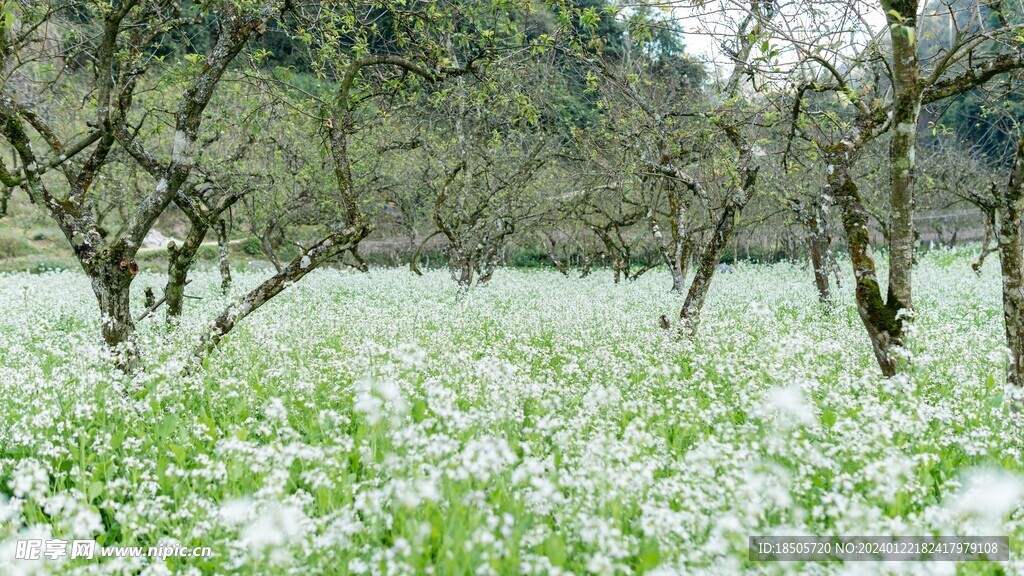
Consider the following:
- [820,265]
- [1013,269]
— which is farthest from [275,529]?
[820,265]

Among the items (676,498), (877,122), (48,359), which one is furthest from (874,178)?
(48,359)

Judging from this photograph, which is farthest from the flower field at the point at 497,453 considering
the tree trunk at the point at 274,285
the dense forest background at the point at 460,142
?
the dense forest background at the point at 460,142

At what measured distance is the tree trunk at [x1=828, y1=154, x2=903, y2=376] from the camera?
6789 mm

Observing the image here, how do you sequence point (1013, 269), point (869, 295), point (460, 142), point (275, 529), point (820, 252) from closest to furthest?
point (275, 529) < point (1013, 269) < point (869, 295) < point (820, 252) < point (460, 142)

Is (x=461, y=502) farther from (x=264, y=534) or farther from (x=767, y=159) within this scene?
(x=767, y=159)

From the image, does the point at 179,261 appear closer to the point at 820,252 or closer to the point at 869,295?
the point at 869,295

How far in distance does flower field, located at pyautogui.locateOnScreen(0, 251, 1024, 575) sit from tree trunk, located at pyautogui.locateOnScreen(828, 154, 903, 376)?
1.51 ft

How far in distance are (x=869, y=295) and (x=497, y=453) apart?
582 centimetres

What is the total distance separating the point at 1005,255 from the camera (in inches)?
247

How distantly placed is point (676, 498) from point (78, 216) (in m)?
7.96

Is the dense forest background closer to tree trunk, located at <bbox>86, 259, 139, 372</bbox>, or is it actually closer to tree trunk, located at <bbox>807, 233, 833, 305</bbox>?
tree trunk, located at <bbox>807, 233, 833, 305</bbox>

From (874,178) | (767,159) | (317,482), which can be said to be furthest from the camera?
(874,178)

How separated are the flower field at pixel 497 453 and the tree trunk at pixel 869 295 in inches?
18.1

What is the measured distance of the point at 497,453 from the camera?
11.0 ft
